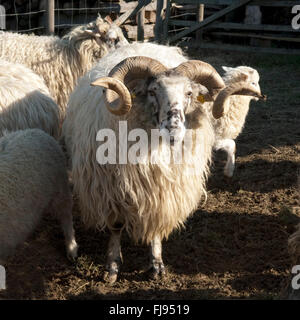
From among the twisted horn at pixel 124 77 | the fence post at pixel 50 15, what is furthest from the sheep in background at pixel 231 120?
the fence post at pixel 50 15

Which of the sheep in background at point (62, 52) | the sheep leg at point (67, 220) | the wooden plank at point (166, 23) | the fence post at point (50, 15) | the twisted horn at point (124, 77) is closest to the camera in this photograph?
the twisted horn at point (124, 77)

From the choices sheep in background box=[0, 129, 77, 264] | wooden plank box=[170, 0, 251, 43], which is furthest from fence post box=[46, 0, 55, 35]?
wooden plank box=[170, 0, 251, 43]

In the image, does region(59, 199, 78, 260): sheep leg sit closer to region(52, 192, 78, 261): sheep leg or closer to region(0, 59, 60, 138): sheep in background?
region(52, 192, 78, 261): sheep leg

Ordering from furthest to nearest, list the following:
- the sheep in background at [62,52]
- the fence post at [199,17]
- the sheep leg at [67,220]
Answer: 1. the fence post at [199,17]
2. the sheep in background at [62,52]
3. the sheep leg at [67,220]

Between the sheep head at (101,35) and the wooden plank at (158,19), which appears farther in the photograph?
the wooden plank at (158,19)

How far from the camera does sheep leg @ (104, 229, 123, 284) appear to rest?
379 cm

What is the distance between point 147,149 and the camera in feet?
11.5

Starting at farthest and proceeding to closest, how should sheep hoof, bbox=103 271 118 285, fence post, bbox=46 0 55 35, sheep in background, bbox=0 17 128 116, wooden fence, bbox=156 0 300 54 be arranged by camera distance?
wooden fence, bbox=156 0 300 54, fence post, bbox=46 0 55 35, sheep in background, bbox=0 17 128 116, sheep hoof, bbox=103 271 118 285

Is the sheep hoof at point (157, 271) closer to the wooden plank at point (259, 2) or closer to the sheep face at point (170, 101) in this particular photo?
the sheep face at point (170, 101)

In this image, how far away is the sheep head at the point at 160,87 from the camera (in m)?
3.24

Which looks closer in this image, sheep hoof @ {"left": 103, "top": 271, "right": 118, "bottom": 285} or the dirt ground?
the dirt ground

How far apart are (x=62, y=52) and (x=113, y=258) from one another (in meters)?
2.86

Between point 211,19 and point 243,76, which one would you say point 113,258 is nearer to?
point 243,76

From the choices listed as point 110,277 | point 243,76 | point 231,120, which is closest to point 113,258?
point 110,277
